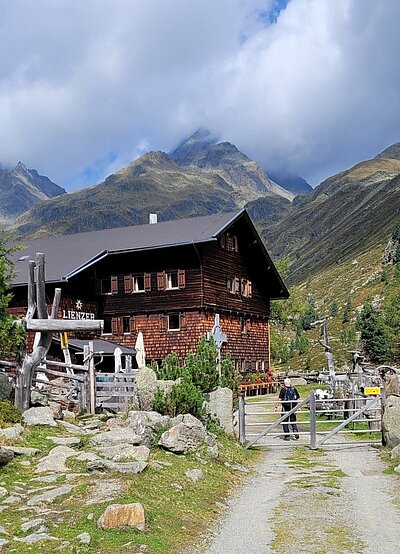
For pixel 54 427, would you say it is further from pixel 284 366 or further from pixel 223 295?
pixel 284 366

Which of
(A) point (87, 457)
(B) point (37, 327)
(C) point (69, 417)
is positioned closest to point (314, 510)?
(A) point (87, 457)

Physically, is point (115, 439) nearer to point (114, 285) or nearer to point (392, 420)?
point (392, 420)

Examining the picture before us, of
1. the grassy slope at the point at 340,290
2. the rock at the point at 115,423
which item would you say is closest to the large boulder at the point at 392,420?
the rock at the point at 115,423

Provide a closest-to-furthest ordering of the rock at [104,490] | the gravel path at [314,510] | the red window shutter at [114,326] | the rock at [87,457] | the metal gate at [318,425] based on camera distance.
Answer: the gravel path at [314,510] → the rock at [104,490] → the rock at [87,457] → the metal gate at [318,425] → the red window shutter at [114,326]

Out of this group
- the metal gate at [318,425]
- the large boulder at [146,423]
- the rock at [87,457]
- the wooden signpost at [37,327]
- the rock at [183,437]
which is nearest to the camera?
the rock at [87,457]

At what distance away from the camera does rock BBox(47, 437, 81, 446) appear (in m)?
14.7

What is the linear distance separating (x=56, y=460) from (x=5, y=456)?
102 cm

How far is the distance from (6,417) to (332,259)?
551ft

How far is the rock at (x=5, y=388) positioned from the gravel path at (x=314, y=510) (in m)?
7.42

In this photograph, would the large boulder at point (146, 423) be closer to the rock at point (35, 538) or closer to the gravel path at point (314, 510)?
the gravel path at point (314, 510)

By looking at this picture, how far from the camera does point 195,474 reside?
526 inches

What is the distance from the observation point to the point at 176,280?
43.0 m

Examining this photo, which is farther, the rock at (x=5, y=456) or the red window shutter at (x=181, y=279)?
the red window shutter at (x=181, y=279)

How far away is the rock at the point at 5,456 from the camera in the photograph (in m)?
12.5
